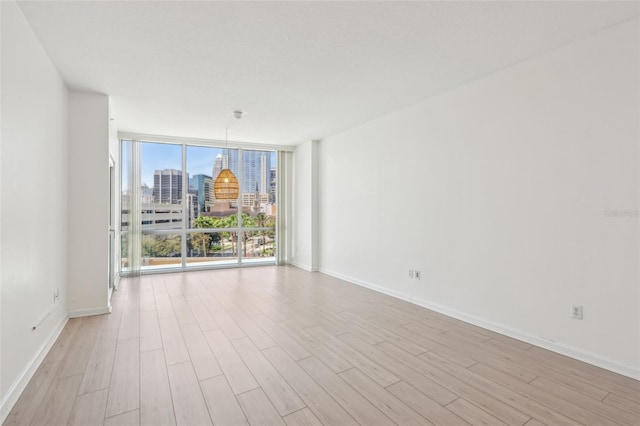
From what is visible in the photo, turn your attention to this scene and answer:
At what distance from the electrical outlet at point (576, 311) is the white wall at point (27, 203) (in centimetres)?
418

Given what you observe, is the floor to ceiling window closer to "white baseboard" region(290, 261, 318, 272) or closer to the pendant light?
"white baseboard" region(290, 261, 318, 272)

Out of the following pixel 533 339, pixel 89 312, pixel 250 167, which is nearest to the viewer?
pixel 533 339

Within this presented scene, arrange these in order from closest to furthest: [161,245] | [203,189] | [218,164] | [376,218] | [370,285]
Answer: [376,218] < [370,285] < [161,245] < [203,189] < [218,164]

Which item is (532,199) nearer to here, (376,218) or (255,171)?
(376,218)

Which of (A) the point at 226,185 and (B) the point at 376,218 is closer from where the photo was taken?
(B) the point at 376,218

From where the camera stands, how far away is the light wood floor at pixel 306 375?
2.03 m

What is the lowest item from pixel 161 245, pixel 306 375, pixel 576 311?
pixel 306 375

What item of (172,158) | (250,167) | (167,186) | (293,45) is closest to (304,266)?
(250,167)

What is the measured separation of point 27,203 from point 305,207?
489 cm

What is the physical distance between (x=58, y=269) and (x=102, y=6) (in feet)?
8.62

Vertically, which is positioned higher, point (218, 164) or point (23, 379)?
point (218, 164)

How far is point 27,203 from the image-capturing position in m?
2.55

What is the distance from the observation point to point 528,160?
3.15 meters

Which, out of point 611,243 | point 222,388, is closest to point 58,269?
point 222,388
